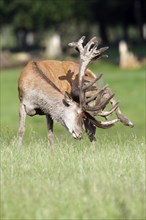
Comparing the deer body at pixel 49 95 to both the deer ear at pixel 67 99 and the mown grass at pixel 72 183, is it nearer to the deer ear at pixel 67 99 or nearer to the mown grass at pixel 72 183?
the deer ear at pixel 67 99

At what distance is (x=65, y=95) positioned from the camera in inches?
584

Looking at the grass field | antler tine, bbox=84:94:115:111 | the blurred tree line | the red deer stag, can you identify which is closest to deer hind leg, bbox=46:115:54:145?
the red deer stag

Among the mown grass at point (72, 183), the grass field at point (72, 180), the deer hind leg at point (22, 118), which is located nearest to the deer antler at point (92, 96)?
the grass field at point (72, 180)

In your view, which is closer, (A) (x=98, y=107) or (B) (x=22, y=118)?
(A) (x=98, y=107)

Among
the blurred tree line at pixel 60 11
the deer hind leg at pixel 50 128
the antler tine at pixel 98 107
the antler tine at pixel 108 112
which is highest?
the antler tine at pixel 98 107

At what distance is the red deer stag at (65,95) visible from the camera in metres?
14.9

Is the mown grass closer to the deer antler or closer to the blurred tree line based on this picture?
the deer antler

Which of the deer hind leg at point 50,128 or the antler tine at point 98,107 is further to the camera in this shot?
the deer hind leg at point 50,128

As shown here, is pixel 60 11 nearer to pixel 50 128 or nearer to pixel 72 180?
pixel 50 128

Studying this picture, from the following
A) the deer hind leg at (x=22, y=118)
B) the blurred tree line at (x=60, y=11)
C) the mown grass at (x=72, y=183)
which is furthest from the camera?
the blurred tree line at (x=60, y=11)

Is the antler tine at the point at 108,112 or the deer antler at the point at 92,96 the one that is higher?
the deer antler at the point at 92,96

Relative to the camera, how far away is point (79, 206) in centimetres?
986

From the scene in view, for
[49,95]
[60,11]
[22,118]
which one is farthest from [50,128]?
[60,11]

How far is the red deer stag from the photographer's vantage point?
14.9m
